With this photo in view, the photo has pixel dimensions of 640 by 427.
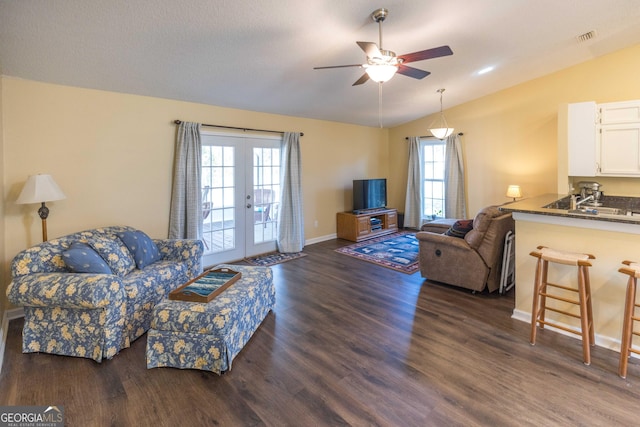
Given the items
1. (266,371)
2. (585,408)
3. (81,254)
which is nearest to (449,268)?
(585,408)

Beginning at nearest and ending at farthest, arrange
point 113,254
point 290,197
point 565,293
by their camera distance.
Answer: point 565,293 < point 113,254 < point 290,197

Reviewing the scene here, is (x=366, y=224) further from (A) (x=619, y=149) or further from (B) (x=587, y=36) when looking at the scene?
(B) (x=587, y=36)

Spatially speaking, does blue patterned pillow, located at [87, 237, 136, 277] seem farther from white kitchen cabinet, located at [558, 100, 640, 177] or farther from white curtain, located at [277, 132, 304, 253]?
white kitchen cabinet, located at [558, 100, 640, 177]

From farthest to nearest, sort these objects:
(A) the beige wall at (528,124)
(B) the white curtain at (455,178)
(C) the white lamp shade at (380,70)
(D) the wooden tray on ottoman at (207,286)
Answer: (B) the white curtain at (455,178) → (A) the beige wall at (528,124) → (C) the white lamp shade at (380,70) → (D) the wooden tray on ottoman at (207,286)

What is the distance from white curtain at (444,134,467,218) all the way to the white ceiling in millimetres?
1806

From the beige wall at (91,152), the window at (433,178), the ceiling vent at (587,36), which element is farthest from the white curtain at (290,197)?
the ceiling vent at (587,36)

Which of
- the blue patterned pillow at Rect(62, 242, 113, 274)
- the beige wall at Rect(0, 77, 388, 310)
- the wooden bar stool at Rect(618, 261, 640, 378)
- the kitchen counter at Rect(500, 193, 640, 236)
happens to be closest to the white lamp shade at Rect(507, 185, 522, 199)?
the kitchen counter at Rect(500, 193, 640, 236)

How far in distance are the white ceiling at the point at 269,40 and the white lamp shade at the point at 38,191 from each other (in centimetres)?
105

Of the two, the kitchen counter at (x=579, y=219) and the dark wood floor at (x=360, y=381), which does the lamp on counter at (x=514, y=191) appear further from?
the dark wood floor at (x=360, y=381)

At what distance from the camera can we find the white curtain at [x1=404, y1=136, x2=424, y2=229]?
684 cm

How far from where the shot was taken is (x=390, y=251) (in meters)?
5.31

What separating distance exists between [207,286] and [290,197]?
3.00 meters

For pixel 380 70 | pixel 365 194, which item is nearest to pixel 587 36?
pixel 380 70

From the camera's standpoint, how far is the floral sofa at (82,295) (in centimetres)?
224
